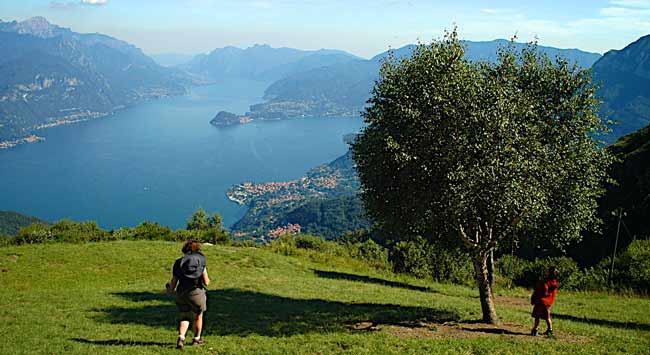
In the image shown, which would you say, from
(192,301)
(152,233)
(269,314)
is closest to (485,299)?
(269,314)

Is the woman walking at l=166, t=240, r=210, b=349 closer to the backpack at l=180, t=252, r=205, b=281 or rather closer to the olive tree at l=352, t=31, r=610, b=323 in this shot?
the backpack at l=180, t=252, r=205, b=281

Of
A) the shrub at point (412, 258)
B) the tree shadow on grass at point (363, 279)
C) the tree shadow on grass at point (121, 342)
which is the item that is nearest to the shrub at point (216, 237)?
the tree shadow on grass at point (363, 279)

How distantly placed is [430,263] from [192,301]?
27.9m

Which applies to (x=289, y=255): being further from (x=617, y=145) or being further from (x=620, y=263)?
(x=617, y=145)

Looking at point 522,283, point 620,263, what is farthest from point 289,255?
point 620,263

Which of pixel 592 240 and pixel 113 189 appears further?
pixel 113 189

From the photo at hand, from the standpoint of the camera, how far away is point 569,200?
1722cm

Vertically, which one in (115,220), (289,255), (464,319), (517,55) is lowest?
(115,220)

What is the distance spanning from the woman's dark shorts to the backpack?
0.39m

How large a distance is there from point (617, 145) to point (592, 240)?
33.7 meters

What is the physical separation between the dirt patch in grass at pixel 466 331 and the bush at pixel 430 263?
57.1 feet

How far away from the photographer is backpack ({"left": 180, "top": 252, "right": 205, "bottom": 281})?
9961 millimetres

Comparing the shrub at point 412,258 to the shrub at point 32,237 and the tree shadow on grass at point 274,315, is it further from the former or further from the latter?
the shrub at point 32,237

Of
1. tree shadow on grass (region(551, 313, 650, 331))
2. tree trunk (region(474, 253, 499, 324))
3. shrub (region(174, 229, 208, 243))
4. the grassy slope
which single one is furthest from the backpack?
shrub (region(174, 229, 208, 243))
